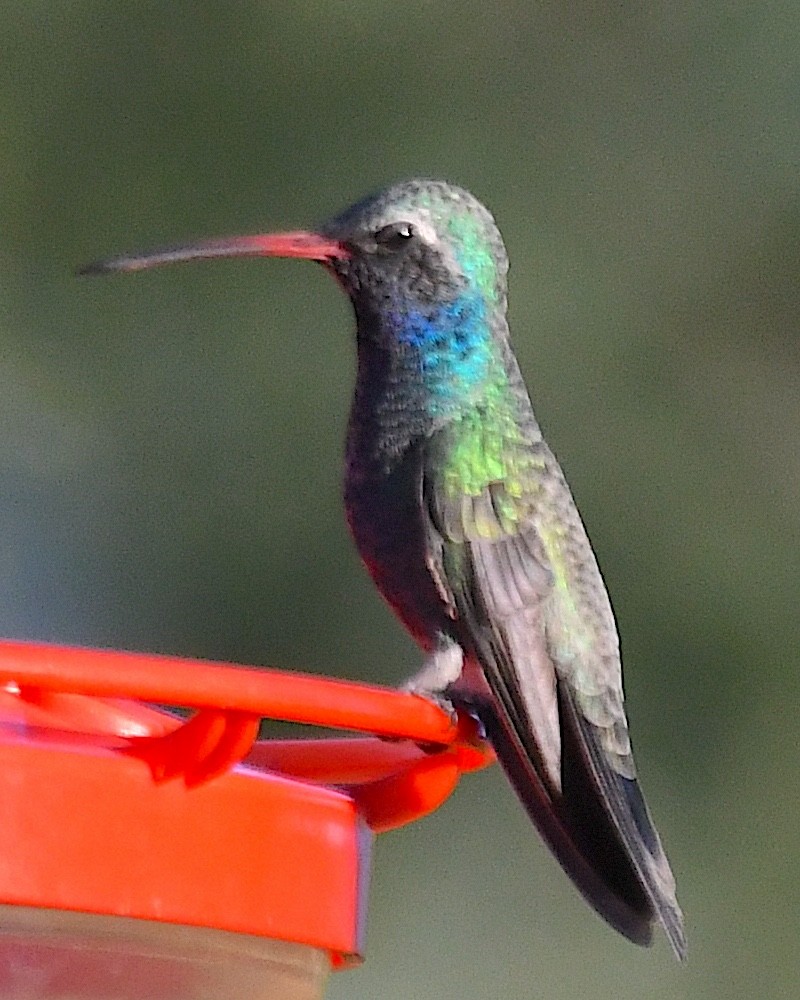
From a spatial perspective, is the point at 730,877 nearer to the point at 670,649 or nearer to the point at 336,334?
the point at 670,649

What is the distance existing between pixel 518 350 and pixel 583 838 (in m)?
3.62

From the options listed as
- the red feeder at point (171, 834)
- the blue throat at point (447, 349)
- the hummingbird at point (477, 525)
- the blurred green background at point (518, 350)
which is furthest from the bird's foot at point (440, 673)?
the blurred green background at point (518, 350)

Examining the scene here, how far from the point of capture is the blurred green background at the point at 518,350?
5609 millimetres

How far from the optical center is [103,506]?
20.1ft

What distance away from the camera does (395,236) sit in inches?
111

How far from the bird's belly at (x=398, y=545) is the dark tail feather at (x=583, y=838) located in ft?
0.97

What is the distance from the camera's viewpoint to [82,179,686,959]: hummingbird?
2.30m

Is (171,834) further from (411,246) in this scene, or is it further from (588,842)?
(411,246)

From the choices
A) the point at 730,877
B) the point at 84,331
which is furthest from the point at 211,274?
the point at 730,877

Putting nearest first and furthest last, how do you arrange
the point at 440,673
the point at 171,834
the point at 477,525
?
Answer: the point at 171,834
the point at 440,673
the point at 477,525

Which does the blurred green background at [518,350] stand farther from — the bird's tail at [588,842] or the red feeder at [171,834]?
the red feeder at [171,834]

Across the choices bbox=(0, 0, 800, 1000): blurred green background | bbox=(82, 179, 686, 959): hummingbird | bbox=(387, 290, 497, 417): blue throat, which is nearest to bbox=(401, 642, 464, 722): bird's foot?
bbox=(82, 179, 686, 959): hummingbird

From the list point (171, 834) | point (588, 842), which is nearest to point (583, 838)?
point (588, 842)

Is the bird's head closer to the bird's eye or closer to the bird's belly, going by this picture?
the bird's eye
